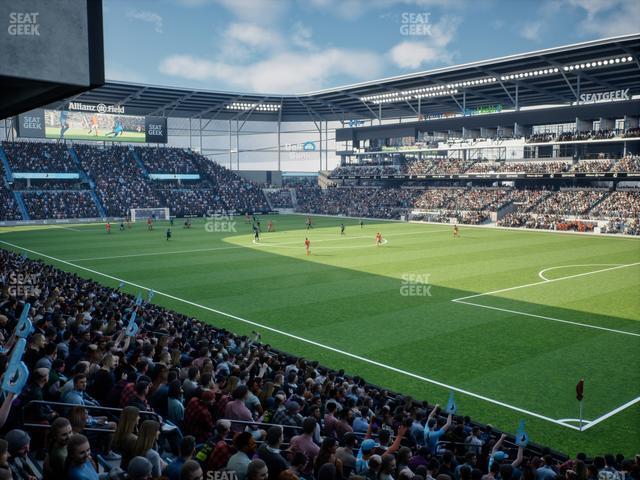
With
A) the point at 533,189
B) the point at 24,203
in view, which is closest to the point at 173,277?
the point at 24,203

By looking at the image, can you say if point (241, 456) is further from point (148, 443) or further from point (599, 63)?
point (599, 63)

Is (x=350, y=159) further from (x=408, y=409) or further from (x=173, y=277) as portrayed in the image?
(x=408, y=409)

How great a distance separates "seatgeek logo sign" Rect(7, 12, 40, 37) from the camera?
841cm

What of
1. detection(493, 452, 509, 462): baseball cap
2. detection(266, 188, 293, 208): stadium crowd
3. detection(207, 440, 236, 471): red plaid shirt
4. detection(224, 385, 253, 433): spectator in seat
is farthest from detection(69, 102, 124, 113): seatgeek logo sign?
detection(207, 440, 236, 471): red plaid shirt

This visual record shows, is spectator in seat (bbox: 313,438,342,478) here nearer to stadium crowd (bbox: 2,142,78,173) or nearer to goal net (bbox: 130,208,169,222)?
goal net (bbox: 130,208,169,222)

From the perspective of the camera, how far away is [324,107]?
9400 cm

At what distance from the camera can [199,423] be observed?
7363 mm

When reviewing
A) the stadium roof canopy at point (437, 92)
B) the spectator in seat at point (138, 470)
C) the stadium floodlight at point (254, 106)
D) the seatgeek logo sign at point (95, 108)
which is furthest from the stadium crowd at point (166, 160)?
the spectator in seat at point (138, 470)

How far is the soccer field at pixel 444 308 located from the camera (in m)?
14.2

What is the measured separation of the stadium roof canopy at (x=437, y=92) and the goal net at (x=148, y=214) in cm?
1678

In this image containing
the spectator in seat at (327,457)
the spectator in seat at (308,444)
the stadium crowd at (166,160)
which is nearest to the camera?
the spectator in seat at (327,457)

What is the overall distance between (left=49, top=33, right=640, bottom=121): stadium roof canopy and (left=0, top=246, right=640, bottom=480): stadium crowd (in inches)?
2062

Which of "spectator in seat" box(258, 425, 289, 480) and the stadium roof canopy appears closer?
"spectator in seat" box(258, 425, 289, 480)

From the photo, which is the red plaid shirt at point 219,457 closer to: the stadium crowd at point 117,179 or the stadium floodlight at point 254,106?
the stadium crowd at point 117,179
